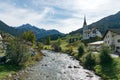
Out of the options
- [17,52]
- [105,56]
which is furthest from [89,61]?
[17,52]

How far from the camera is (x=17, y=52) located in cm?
6900

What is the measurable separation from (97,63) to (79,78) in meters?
18.4

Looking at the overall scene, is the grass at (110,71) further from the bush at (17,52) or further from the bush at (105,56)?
the bush at (17,52)

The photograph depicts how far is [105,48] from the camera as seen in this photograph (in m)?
71.3

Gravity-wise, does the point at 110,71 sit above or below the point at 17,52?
below

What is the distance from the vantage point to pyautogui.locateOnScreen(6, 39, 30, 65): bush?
68.2 m

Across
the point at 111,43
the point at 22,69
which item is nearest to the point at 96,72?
the point at 22,69

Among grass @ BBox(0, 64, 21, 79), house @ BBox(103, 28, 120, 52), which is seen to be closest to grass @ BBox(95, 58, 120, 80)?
grass @ BBox(0, 64, 21, 79)

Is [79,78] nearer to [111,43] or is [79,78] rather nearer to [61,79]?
[61,79]

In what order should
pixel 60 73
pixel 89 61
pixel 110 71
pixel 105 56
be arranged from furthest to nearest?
pixel 89 61 < pixel 105 56 < pixel 60 73 < pixel 110 71

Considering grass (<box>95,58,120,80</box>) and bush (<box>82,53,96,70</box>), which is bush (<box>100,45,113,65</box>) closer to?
grass (<box>95,58,120,80</box>)

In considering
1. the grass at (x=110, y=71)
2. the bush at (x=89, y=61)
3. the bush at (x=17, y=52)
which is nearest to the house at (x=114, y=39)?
the bush at (x=89, y=61)

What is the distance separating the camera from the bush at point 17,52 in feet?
224

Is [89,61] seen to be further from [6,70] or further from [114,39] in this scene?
[114,39]
